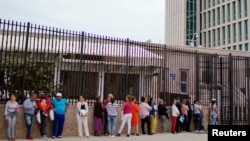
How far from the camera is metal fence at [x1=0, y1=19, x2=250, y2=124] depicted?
13258mm

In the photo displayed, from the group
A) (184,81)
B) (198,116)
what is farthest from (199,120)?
(184,81)

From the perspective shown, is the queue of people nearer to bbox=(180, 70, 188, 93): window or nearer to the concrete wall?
the concrete wall

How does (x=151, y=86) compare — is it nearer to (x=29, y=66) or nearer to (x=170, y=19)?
(x=29, y=66)

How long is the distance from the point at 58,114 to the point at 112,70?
301 centimetres

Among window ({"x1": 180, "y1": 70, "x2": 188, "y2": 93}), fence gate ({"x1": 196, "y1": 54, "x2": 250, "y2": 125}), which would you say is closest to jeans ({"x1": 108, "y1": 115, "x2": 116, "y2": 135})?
window ({"x1": 180, "y1": 70, "x2": 188, "y2": 93})

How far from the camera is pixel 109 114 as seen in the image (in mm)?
14656

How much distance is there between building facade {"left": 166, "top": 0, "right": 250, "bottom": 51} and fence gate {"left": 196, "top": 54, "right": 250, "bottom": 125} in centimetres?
4393

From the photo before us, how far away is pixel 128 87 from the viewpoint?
1576cm

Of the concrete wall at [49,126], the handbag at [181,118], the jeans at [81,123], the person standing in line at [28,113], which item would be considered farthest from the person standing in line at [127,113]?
the person standing in line at [28,113]

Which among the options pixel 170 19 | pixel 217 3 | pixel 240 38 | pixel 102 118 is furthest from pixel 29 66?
pixel 170 19

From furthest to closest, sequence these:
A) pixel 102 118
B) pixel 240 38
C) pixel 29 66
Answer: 1. pixel 240 38
2. pixel 102 118
3. pixel 29 66

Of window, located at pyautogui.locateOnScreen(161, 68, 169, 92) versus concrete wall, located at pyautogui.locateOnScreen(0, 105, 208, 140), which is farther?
window, located at pyautogui.locateOnScreen(161, 68, 169, 92)

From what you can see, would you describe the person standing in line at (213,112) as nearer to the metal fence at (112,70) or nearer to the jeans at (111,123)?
the metal fence at (112,70)

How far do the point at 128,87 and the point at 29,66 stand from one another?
4348 millimetres
